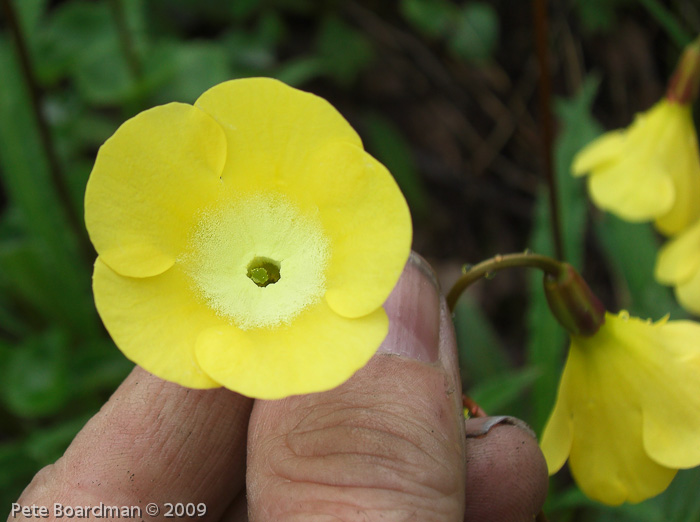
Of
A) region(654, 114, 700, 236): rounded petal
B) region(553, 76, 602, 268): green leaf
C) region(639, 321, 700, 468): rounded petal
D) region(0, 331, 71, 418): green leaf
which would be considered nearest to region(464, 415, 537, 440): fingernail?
region(639, 321, 700, 468): rounded petal

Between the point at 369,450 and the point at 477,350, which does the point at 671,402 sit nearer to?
the point at 369,450

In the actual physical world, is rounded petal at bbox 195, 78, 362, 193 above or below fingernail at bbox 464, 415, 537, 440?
→ above

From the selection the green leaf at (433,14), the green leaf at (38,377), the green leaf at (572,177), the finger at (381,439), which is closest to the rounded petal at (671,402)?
the finger at (381,439)

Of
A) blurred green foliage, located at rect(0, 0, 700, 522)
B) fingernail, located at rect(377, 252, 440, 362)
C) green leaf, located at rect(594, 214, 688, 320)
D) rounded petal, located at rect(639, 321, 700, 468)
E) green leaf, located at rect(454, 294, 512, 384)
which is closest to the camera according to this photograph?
fingernail, located at rect(377, 252, 440, 362)

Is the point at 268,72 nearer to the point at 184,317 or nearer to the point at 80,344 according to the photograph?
the point at 80,344

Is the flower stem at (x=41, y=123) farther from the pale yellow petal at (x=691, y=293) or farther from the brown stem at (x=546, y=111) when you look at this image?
the pale yellow petal at (x=691, y=293)

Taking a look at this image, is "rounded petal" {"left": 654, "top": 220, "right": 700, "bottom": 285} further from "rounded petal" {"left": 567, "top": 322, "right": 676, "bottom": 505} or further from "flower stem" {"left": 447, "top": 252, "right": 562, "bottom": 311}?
"flower stem" {"left": 447, "top": 252, "right": 562, "bottom": 311}

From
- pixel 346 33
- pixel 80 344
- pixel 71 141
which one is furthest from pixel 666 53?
pixel 80 344
